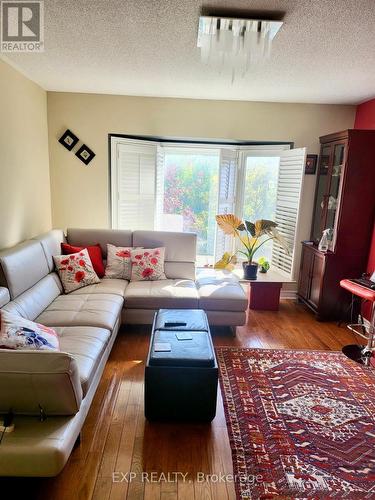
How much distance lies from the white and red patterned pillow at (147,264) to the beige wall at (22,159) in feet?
4.00

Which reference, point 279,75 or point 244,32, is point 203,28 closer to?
point 244,32

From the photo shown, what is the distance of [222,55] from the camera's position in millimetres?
2297

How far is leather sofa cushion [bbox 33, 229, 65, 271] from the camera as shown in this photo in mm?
3160

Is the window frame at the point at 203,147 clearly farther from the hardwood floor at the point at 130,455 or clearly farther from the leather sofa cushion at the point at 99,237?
the hardwood floor at the point at 130,455

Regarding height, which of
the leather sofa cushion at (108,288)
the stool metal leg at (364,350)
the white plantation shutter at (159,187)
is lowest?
the stool metal leg at (364,350)

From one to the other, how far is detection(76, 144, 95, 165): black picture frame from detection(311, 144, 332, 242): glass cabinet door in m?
2.92

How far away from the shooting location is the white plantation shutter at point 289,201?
13.0ft

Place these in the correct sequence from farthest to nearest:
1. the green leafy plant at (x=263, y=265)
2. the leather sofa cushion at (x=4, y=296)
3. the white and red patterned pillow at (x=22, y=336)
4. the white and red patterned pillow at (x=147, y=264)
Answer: the green leafy plant at (x=263, y=265)
the white and red patterned pillow at (x=147, y=264)
the leather sofa cushion at (x=4, y=296)
the white and red patterned pillow at (x=22, y=336)

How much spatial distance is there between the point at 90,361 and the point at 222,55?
7.47 feet

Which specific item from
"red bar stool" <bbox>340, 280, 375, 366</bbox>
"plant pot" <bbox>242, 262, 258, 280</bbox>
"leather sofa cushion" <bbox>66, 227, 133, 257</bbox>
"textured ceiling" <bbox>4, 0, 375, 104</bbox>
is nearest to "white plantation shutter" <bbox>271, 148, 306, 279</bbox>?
"plant pot" <bbox>242, 262, 258, 280</bbox>

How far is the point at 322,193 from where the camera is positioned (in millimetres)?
4074

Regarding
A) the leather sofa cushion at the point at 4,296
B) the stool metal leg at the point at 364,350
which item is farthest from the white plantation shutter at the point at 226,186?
the leather sofa cushion at the point at 4,296

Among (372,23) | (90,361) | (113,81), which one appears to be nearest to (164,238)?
(113,81)

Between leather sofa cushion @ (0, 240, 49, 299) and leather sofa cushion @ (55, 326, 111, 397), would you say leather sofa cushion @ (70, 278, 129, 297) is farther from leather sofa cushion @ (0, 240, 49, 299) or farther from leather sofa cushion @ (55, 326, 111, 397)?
leather sofa cushion @ (55, 326, 111, 397)
